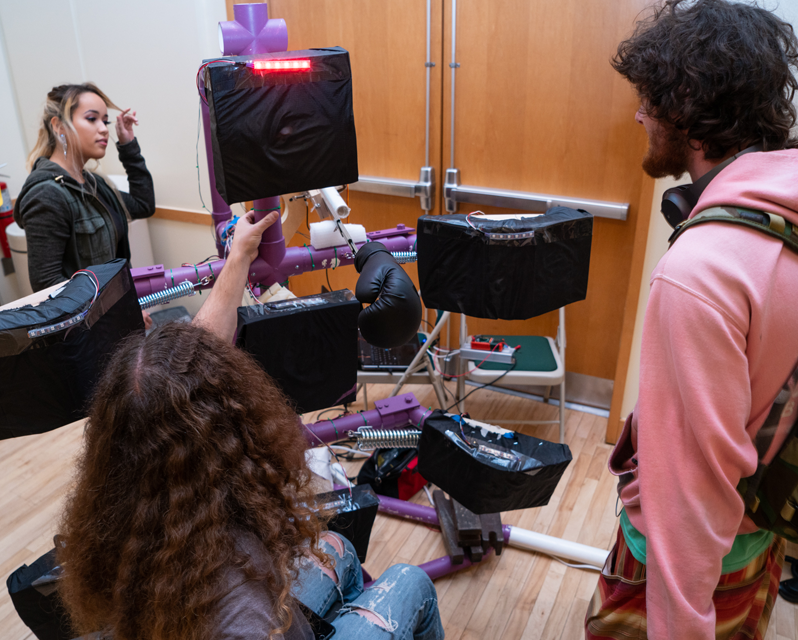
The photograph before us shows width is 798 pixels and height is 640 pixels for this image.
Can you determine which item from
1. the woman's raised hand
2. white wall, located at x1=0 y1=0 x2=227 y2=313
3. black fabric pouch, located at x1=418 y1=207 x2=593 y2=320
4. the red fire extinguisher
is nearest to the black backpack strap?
black fabric pouch, located at x1=418 y1=207 x2=593 y2=320

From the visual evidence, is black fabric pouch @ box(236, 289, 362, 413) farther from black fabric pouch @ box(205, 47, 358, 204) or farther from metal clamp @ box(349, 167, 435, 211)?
metal clamp @ box(349, 167, 435, 211)

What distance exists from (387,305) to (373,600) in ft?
2.16

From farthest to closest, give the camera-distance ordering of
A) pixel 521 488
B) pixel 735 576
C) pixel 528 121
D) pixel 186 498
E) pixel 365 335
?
pixel 528 121 < pixel 521 488 < pixel 365 335 < pixel 735 576 < pixel 186 498

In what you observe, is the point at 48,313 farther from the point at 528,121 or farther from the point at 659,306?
the point at 528,121

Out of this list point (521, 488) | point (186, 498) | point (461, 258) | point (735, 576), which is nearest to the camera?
point (186, 498)

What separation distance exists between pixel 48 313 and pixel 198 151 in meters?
2.69

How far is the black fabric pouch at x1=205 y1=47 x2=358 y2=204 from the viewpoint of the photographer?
126 cm

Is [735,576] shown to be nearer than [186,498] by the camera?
No

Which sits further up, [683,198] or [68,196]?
[683,198]

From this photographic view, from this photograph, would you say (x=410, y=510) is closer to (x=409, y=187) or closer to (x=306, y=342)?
(x=306, y=342)

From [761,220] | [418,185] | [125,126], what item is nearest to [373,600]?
[761,220]

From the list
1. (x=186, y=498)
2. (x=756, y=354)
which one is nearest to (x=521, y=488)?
(x=756, y=354)

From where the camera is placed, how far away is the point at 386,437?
199 centimetres

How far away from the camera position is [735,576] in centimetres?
110
